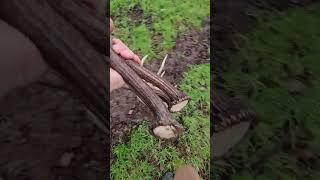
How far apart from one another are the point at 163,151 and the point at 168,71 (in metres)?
0.36

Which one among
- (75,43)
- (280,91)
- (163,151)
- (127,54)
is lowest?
(163,151)

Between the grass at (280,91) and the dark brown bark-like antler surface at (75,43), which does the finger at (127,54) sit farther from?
the grass at (280,91)

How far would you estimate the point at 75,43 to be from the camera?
82.6 inches

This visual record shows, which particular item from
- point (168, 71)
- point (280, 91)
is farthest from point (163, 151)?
point (280, 91)

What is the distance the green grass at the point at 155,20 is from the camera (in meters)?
2.43

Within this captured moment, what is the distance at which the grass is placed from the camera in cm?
227

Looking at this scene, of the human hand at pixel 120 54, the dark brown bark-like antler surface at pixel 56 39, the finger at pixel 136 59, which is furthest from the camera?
the finger at pixel 136 59

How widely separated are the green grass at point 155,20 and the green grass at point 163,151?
0.28m

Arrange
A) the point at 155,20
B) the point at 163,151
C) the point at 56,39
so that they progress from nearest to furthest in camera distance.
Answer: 1. the point at 56,39
2. the point at 163,151
3. the point at 155,20

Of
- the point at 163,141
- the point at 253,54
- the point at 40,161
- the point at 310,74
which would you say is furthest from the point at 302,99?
the point at 40,161

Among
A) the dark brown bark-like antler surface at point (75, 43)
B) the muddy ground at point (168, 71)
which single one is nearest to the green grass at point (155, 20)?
the muddy ground at point (168, 71)

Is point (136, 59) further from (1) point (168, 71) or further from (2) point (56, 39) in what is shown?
(2) point (56, 39)

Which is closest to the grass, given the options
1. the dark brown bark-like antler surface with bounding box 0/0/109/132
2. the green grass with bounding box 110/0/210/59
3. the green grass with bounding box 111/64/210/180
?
the green grass with bounding box 111/64/210/180

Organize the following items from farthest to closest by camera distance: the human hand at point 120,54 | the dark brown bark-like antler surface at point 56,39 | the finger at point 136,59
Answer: the finger at point 136,59
the human hand at point 120,54
the dark brown bark-like antler surface at point 56,39
